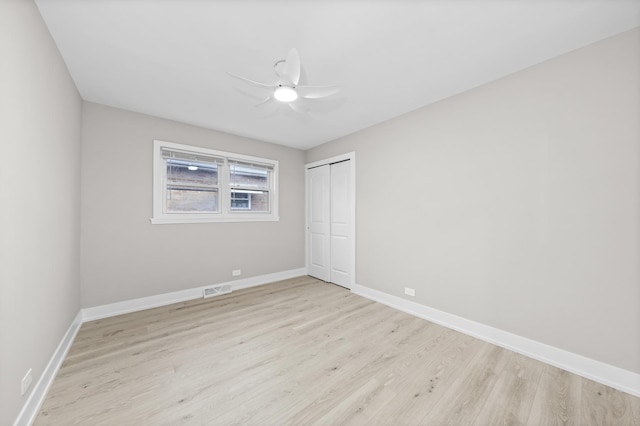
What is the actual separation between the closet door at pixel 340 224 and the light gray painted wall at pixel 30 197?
Answer: 337cm

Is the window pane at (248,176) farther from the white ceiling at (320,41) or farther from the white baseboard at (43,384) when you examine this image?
the white baseboard at (43,384)

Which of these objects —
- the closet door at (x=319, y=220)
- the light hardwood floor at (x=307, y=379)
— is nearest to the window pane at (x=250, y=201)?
A: the closet door at (x=319, y=220)

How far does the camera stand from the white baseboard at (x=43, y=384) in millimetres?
1361

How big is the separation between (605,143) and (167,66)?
12.2 ft

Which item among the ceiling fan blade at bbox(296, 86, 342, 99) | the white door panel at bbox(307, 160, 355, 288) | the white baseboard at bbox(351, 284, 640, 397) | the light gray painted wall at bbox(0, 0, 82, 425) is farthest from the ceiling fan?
the white baseboard at bbox(351, 284, 640, 397)

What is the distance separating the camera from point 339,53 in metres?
1.96

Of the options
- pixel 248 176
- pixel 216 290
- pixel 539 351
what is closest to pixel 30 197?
pixel 216 290

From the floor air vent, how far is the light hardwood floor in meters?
0.78

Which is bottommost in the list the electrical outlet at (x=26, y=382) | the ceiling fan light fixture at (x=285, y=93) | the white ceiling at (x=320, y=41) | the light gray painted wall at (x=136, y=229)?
the electrical outlet at (x=26, y=382)

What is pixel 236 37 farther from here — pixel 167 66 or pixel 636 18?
pixel 636 18

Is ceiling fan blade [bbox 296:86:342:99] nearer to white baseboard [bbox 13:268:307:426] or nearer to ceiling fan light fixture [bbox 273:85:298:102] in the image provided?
ceiling fan light fixture [bbox 273:85:298:102]

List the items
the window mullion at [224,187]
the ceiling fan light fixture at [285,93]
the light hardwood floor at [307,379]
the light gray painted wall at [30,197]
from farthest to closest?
the window mullion at [224,187]
the ceiling fan light fixture at [285,93]
the light hardwood floor at [307,379]
the light gray painted wall at [30,197]

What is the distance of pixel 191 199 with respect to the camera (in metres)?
3.62

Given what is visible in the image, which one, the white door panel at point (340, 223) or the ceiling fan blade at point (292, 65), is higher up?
the ceiling fan blade at point (292, 65)
